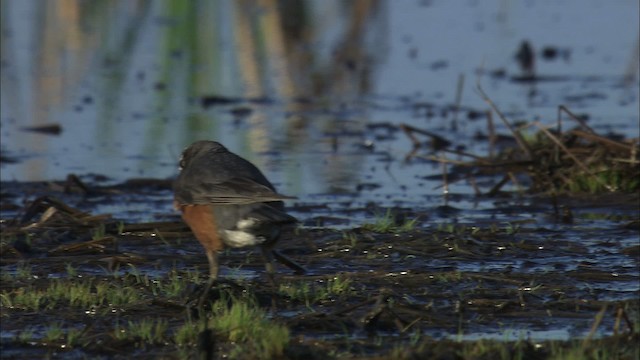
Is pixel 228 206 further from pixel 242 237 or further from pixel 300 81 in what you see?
pixel 300 81

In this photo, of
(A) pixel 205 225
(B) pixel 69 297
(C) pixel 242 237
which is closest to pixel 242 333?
(C) pixel 242 237

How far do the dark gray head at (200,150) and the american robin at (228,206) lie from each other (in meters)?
0.04

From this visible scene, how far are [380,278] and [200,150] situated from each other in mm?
1205

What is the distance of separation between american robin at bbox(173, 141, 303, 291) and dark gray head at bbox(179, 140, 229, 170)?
0.12 ft

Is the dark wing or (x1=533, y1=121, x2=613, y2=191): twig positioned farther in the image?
(x1=533, y1=121, x2=613, y2=191): twig

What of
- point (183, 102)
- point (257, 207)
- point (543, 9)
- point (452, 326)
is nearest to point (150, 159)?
point (183, 102)

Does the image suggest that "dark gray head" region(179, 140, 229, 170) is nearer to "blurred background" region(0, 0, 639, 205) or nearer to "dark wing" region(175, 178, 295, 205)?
"dark wing" region(175, 178, 295, 205)

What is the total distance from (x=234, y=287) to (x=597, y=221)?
120 inches

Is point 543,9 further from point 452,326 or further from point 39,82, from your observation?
point 452,326

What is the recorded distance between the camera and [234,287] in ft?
22.1

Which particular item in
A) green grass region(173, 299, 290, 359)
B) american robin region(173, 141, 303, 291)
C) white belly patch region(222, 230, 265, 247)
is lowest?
green grass region(173, 299, 290, 359)

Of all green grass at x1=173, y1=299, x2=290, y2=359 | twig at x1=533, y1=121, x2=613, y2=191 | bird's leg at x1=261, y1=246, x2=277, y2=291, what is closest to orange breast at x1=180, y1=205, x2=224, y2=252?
bird's leg at x1=261, y1=246, x2=277, y2=291

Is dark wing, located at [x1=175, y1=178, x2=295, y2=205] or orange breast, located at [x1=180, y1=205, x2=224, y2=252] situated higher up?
dark wing, located at [x1=175, y1=178, x2=295, y2=205]

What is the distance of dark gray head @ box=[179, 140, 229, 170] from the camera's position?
7500mm
